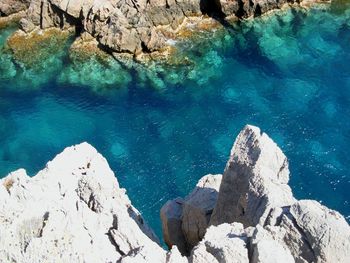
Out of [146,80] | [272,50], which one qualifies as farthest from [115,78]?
[272,50]

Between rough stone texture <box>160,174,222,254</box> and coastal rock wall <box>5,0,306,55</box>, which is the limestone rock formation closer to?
rough stone texture <box>160,174,222,254</box>

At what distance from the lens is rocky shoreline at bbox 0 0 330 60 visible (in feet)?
190

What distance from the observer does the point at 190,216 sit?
2728 centimetres

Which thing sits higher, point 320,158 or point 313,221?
point 313,221

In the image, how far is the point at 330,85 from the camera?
53.0m

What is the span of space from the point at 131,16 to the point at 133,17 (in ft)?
0.89

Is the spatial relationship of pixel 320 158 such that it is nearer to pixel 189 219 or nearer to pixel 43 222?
pixel 189 219

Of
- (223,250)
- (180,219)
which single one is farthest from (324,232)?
(180,219)

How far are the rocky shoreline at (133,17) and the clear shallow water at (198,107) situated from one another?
2.08 meters

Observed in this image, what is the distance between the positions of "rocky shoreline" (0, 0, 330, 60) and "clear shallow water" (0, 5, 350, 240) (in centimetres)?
208

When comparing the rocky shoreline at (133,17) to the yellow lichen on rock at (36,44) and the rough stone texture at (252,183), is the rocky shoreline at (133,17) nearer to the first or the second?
the yellow lichen on rock at (36,44)

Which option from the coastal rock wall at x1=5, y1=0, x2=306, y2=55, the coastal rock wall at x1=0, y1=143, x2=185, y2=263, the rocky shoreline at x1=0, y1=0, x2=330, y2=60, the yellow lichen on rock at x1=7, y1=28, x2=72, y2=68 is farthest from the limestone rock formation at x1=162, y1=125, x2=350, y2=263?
the yellow lichen on rock at x1=7, y1=28, x2=72, y2=68

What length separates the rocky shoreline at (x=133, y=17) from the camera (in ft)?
190

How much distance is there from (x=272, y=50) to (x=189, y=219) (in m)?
34.4
